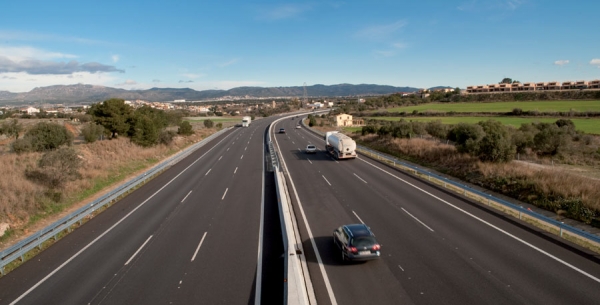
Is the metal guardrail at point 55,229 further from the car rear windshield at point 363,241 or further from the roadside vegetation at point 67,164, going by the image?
the car rear windshield at point 363,241

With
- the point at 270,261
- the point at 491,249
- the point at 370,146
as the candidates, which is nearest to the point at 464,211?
the point at 491,249

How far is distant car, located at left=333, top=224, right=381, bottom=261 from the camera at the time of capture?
12.4m

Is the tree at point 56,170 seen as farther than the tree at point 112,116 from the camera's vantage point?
No

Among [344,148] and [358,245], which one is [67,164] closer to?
[358,245]

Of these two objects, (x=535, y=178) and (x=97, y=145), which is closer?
(x=535, y=178)

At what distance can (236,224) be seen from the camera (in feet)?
57.0

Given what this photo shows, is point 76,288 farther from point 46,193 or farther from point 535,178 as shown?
point 535,178

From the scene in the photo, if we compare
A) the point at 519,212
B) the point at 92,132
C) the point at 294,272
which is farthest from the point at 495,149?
the point at 92,132

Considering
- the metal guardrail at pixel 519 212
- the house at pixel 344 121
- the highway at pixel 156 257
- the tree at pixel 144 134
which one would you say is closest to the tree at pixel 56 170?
the highway at pixel 156 257

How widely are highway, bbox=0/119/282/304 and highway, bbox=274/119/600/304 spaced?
96.9 inches

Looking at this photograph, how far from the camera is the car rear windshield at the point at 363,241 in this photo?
12.5m

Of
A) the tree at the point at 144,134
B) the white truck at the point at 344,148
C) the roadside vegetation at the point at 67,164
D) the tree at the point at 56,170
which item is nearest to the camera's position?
the roadside vegetation at the point at 67,164

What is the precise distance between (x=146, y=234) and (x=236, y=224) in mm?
3921

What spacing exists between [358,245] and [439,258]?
2.94 metres
